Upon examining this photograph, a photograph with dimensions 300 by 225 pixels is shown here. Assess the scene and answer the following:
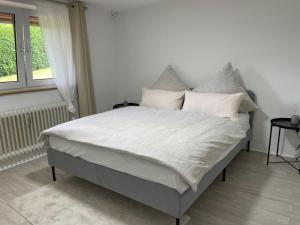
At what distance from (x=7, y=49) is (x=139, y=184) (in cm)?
259

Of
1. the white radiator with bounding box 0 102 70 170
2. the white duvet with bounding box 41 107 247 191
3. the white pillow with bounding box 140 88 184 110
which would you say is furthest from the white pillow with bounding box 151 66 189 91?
the white radiator with bounding box 0 102 70 170

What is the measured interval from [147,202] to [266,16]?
2753 mm

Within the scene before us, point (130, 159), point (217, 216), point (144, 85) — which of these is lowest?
point (217, 216)

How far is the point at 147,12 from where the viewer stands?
13.3ft

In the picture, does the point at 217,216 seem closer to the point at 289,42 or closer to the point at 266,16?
the point at 289,42

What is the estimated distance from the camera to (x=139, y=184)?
196 centimetres

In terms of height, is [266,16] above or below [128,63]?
above

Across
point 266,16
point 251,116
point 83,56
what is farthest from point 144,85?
point 266,16

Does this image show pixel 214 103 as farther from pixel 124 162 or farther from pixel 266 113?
pixel 124 162

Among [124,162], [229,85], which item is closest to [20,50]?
[124,162]

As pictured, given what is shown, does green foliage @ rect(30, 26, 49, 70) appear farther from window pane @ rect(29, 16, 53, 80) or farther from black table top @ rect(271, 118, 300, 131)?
black table top @ rect(271, 118, 300, 131)

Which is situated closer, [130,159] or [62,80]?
[130,159]

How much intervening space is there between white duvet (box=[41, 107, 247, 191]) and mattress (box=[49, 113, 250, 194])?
0.05m

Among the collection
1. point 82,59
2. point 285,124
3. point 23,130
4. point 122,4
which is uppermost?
point 122,4
